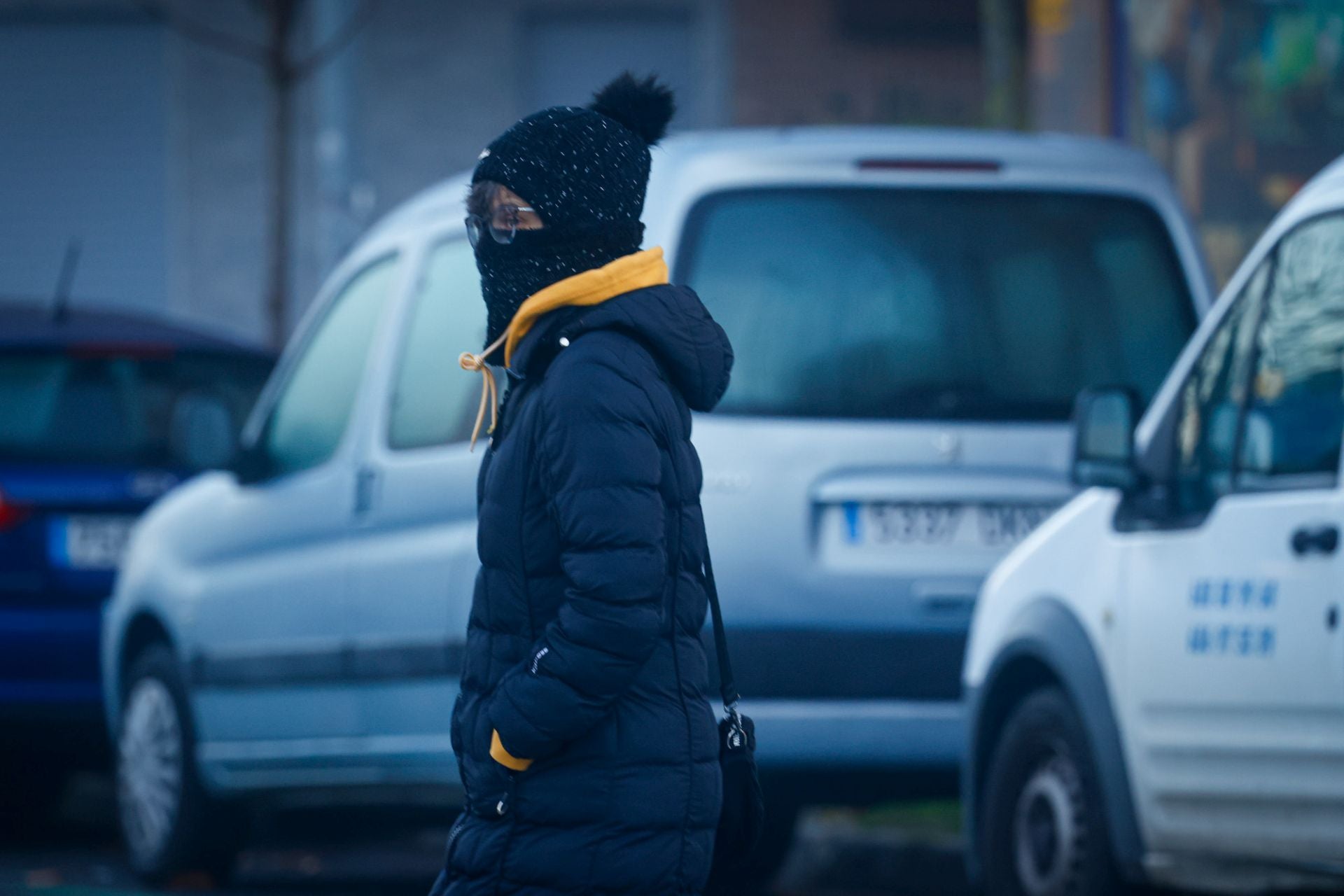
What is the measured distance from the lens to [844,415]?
19.6ft

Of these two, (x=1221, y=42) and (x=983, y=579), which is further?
(x=1221, y=42)

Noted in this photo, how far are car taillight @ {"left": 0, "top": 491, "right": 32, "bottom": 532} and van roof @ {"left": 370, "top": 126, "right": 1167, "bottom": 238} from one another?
2509mm

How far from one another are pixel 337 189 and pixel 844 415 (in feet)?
15.5

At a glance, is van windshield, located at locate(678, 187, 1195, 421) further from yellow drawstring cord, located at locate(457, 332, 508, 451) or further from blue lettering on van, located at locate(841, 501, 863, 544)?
yellow drawstring cord, located at locate(457, 332, 508, 451)

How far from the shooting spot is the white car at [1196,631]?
4828 mm

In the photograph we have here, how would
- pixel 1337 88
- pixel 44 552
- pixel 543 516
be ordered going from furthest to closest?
1. pixel 1337 88
2. pixel 44 552
3. pixel 543 516

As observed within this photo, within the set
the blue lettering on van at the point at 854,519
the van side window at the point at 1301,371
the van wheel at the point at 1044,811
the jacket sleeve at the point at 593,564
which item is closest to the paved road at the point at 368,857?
the van wheel at the point at 1044,811

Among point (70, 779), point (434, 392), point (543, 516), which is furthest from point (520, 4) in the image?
point (543, 516)

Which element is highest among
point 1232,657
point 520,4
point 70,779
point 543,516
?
point 520,4

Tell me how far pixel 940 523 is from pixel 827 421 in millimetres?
367

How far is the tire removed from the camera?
7.57 m

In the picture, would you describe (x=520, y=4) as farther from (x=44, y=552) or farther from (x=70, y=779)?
(x=44, y=552)

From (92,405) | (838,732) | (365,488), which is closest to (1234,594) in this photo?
(838,732)

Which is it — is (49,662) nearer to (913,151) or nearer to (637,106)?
(913,151)
